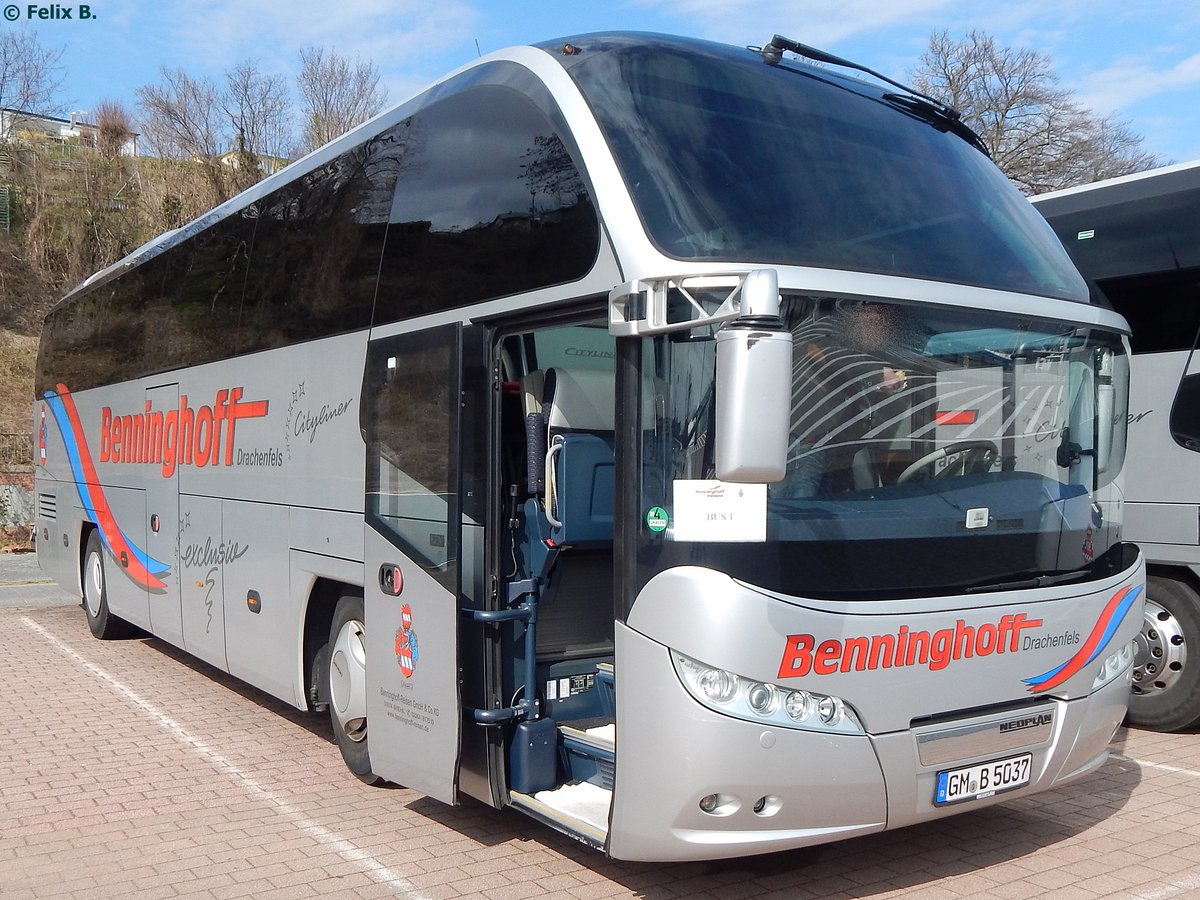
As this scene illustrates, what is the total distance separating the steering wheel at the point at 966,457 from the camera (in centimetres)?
455

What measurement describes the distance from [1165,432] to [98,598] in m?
9.83

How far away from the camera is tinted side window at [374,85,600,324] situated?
15.8 ft

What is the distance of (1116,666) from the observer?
17.1 ft

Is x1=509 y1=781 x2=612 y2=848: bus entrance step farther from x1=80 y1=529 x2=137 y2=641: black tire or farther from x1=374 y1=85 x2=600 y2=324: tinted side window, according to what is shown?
x1=80 y1=529 x2=137 y2=641: black tire

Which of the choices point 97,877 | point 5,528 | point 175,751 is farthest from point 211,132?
point 97,877

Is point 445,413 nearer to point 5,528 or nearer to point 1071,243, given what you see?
point 1071,243

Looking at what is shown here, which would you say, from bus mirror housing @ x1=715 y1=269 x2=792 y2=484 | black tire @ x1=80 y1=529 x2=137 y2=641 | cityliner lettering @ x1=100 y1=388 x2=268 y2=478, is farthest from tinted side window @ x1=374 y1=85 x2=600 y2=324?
black tire @ x1=80 y1=529 x2=137 y2=641

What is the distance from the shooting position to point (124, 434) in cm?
1047

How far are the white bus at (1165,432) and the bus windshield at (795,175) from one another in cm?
268

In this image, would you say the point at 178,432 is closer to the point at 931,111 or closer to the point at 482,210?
the point at 482,210

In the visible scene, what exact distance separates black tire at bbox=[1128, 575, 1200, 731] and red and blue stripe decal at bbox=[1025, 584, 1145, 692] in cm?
270

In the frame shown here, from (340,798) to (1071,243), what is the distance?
654 cm

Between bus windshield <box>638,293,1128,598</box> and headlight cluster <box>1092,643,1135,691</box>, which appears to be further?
headlight cluster <box>1092,643,1135,691</box>

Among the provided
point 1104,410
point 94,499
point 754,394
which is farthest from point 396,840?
point 94,499
